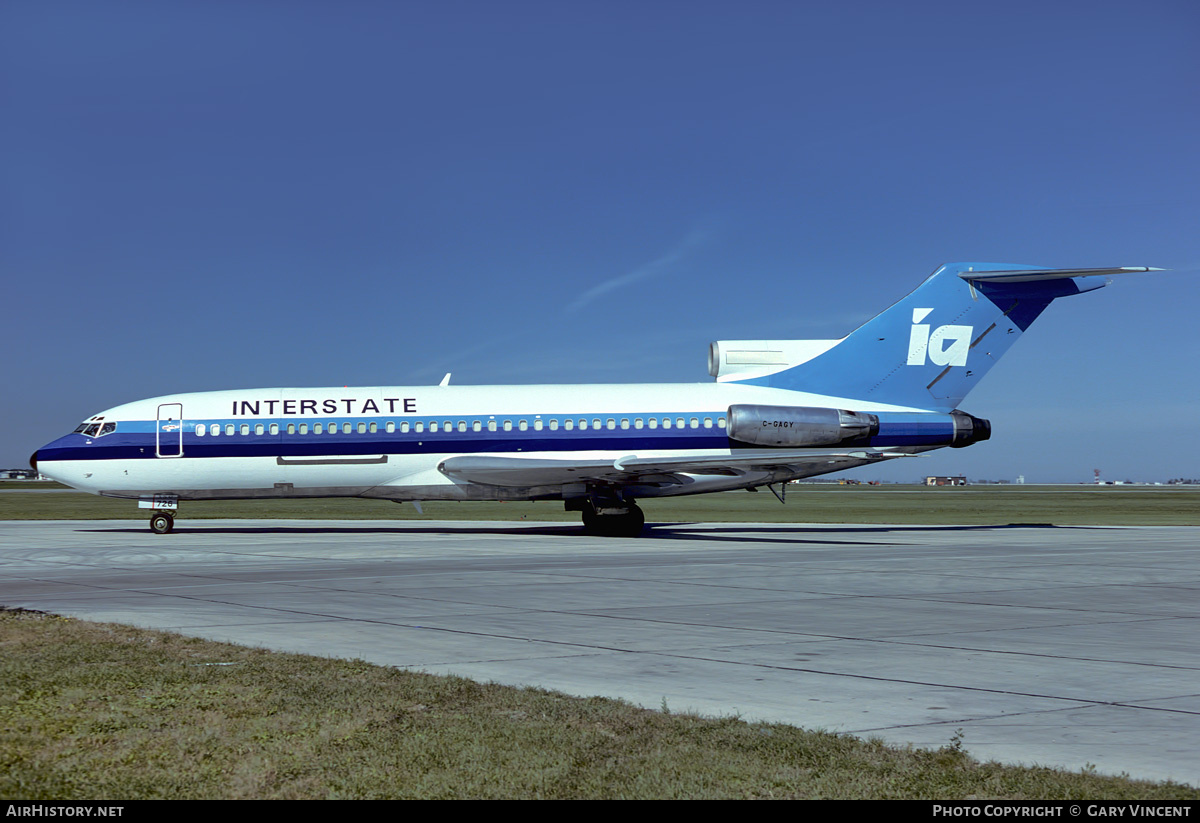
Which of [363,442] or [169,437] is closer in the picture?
[363,442]

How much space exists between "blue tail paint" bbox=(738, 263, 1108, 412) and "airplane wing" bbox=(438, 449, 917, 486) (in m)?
1.98

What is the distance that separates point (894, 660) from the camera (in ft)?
29.9

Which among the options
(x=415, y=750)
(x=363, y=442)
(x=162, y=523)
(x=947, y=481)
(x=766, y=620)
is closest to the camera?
(x=415, y=750)

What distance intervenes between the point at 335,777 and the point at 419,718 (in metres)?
1.30

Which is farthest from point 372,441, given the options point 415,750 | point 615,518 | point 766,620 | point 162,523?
point 415,750

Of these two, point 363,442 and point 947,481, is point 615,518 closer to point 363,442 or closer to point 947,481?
point 363,442

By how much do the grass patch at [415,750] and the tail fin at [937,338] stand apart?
24260mm

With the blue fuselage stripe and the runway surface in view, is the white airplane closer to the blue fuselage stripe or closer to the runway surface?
the blue fuselage stripe

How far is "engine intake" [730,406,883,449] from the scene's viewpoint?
95.6 ft

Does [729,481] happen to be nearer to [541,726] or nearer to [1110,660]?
[1110,660]

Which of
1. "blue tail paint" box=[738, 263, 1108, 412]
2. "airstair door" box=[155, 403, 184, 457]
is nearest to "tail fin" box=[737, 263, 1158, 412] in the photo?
"blue tail paint" box=[738, 263, 1108, 412]

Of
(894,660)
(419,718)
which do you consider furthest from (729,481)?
(419,718)

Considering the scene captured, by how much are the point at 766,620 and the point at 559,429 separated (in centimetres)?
1800

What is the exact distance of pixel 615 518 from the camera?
97.1 feet
